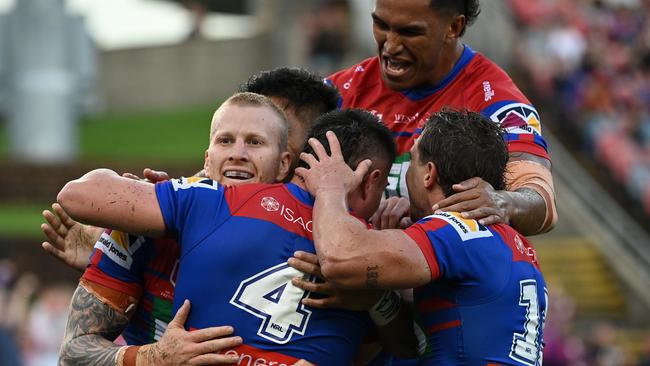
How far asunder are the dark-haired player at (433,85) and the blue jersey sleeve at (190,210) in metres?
1.26

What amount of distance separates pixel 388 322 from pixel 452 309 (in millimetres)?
320

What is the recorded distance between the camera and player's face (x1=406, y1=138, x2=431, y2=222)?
532cm

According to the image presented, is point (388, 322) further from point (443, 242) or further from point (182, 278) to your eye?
point (182, 278)

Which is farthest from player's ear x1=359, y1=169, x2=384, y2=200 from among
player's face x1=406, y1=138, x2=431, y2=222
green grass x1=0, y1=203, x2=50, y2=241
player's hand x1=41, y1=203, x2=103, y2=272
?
green grass x1=0, y1=203, x2=50, y2=241

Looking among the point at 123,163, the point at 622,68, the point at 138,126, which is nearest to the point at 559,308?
the point at 622,68

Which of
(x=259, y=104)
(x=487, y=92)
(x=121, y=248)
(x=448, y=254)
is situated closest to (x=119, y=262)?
(x=121, y=248)

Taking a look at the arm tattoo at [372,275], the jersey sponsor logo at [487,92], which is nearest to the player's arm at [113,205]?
the arm tattoo at [372,275]

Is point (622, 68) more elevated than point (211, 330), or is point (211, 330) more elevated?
point (622, 68)

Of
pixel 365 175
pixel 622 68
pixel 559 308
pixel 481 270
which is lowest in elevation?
pixel 559 308

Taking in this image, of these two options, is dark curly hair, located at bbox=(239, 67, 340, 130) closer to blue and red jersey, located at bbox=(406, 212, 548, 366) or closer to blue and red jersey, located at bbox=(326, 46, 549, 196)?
blue and red jersey, located at bbox=(326, 46, 549, 196)

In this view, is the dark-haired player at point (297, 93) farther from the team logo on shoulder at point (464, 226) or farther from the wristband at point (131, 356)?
the wristband at point (131, 356)

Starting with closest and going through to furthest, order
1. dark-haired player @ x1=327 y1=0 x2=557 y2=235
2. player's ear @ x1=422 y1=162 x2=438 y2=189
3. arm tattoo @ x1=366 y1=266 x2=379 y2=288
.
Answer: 1. arm tattoo @ x1=366 y1=266 x2=379 y2=288
2. player's ear @ x1=422 y1=162 x2=438 y2=189
3. dark-haired player @ x1=327 y1=0 x2=557 y2=235

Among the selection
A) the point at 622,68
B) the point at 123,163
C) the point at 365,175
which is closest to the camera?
the point at 365,175

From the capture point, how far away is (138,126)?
101 feet
